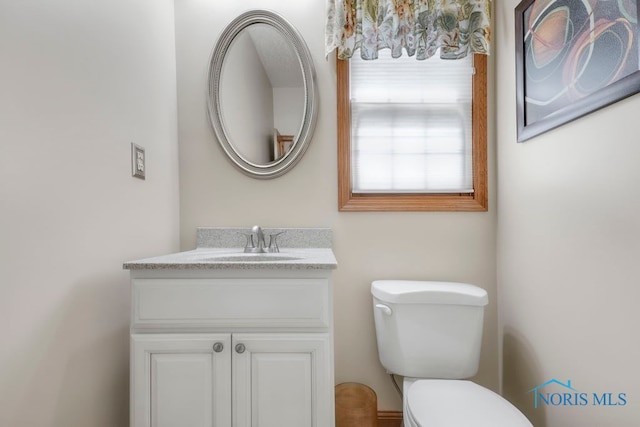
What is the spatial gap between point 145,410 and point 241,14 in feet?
5.82

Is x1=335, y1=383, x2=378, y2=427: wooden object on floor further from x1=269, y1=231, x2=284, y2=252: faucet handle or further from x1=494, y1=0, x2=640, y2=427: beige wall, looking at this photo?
x1=269, y1=231, x2=284, y2=252: faucet handle

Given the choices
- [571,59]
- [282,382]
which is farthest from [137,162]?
Answer: [571,59]

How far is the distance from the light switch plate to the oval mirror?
422 millimetres

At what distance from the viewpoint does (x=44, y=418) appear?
833mm

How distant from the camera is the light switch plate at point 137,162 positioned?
4.03 feet

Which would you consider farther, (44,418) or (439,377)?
(439,377)

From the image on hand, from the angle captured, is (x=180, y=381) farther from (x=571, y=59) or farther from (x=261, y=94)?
(x=571, y=59)

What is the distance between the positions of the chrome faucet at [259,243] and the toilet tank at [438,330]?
0.59m

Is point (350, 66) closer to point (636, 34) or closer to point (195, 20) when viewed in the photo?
point (195, 20)

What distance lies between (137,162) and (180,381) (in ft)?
2.76

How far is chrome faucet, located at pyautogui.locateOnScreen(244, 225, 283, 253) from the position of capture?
1463 millimetres

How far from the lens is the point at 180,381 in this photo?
3.37 ft

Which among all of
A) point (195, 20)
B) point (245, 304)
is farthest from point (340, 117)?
point (245, 304)

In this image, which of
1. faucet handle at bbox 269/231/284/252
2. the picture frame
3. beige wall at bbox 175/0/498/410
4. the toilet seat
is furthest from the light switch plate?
the picture frame
